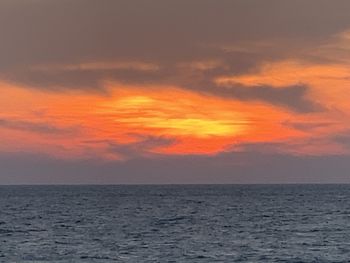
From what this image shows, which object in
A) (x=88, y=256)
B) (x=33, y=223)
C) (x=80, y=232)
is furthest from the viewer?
(x=33, y=223)

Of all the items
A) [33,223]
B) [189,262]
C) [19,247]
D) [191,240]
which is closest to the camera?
[189,262]

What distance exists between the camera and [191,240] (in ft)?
230

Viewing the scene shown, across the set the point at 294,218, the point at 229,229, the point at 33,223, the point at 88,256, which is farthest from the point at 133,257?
the point at 294,218

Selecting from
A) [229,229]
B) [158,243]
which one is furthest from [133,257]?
[229,229]

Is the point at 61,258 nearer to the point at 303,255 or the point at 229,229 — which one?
the point at 303,255

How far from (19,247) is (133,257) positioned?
12.9 meters

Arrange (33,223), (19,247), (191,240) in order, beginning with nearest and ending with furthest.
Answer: (19,247), (191,240), (33,223)

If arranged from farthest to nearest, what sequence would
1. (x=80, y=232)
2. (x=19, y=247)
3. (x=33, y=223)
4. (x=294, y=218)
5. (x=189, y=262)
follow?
(x=294, y=218)
(x=33, y=223)
(x=80, y=232)
(x=19, y=247)
(x=189, y=262)

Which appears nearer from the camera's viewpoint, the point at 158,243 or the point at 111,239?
the point at 158,243

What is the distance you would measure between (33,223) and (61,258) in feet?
134

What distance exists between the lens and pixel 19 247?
64250 mm

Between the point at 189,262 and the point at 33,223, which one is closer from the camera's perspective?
the point at 189,262

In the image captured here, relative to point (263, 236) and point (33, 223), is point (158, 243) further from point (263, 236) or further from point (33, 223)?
point (33, 223)

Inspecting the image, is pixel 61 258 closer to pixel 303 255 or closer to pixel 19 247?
pixel 19 247
